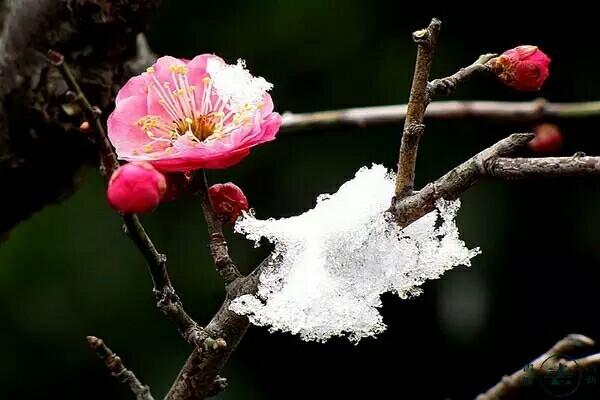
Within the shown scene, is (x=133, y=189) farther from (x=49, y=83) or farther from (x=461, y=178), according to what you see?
(x=49, y=83)

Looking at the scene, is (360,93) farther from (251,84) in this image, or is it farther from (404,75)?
(251,84)

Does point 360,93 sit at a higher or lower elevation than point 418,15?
lower

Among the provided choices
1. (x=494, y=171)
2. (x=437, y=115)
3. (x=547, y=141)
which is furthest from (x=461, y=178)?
(x=437, y=115)

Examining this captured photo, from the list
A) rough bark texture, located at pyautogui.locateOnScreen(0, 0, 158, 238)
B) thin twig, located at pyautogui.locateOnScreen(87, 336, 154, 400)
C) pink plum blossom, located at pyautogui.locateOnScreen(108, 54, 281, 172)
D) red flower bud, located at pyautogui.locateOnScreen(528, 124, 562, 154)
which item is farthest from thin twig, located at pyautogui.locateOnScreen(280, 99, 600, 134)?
thin twig, located at pyautogui.locateOnScreen(87, 336, 154, 400)

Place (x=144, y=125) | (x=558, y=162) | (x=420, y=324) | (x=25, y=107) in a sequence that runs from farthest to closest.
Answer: (x=420, y=324), (x=25, y=107), (x=144, y=125), (x=558, y=162)

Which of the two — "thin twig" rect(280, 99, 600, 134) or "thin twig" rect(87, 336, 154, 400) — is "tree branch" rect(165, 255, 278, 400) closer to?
"thin twig" rect(87, 336, 154, 400)

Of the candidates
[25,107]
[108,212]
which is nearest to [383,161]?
[108,212]
